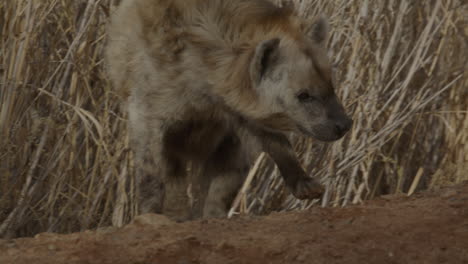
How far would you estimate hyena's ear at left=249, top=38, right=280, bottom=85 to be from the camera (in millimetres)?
3738

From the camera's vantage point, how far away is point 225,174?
14.5 feet

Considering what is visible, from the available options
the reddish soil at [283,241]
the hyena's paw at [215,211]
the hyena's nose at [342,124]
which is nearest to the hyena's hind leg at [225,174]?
the hyena's paw at [215,211]

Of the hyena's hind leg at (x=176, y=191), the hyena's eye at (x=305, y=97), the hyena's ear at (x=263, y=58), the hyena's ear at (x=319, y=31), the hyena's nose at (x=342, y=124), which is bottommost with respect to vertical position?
the hyena's hind leg at (x=176, y=191)

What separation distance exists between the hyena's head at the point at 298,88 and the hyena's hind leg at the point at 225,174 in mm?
539

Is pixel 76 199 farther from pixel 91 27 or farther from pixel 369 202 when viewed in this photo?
pixel 369 202

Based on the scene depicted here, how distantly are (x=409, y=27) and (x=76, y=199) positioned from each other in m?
2.39

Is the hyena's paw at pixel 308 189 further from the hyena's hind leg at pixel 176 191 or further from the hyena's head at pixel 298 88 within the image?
the hyena's hind leg at pixel 176 191

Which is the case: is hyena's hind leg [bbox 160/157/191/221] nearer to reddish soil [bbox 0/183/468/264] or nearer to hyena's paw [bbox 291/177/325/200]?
hyena's paw [bbox 291/177/325/200]

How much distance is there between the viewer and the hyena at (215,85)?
150 inches

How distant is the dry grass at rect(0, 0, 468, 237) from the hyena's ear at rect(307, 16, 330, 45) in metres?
0.79

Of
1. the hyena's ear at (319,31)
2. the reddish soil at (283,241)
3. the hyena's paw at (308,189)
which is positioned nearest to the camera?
the reddish soil at (283,241)

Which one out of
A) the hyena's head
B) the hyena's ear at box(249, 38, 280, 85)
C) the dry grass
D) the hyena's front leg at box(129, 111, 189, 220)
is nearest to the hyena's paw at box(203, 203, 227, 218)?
the dry grass

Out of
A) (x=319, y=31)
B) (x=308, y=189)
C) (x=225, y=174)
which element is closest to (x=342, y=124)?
(x=308, y=189)

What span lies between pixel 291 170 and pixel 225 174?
1.64ft
